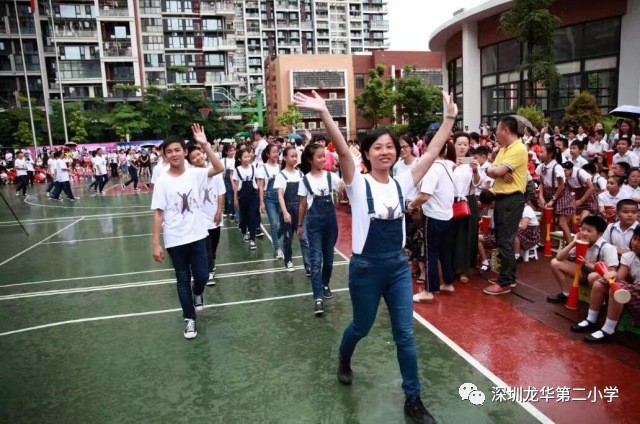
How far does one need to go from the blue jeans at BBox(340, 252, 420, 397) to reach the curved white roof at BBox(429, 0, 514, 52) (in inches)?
914

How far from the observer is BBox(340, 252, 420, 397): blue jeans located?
3.12 meters

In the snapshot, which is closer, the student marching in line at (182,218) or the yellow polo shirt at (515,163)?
the student marching in line at (182,218)

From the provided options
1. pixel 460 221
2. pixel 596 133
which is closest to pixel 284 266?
pixel 460 221

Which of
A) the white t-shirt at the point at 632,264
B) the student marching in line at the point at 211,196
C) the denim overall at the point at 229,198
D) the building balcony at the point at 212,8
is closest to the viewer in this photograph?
the white t-shirt at the point at 632,264

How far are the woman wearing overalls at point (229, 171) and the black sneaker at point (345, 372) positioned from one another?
602cm

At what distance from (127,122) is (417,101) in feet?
78.1

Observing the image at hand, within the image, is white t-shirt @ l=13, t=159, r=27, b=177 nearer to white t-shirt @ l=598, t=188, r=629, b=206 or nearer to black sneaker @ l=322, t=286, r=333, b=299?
black sneaker @ l=322, t=286, r=333, b=299

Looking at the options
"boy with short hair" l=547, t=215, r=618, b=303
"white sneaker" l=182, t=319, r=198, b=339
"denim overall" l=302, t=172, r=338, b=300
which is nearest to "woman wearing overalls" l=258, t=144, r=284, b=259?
"denim overall" l=302, t=172, r=338, b=300

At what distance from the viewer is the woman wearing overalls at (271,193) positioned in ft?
24.8

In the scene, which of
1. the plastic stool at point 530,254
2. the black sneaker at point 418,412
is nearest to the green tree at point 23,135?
the plastic stool at point 530,254

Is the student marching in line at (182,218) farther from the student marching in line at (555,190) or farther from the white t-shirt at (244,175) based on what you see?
the student marching in line at (555,190)

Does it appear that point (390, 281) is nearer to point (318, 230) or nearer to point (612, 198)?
point (318, 230)

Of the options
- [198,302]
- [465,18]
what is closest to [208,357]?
[198,302]

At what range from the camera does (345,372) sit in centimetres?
367
